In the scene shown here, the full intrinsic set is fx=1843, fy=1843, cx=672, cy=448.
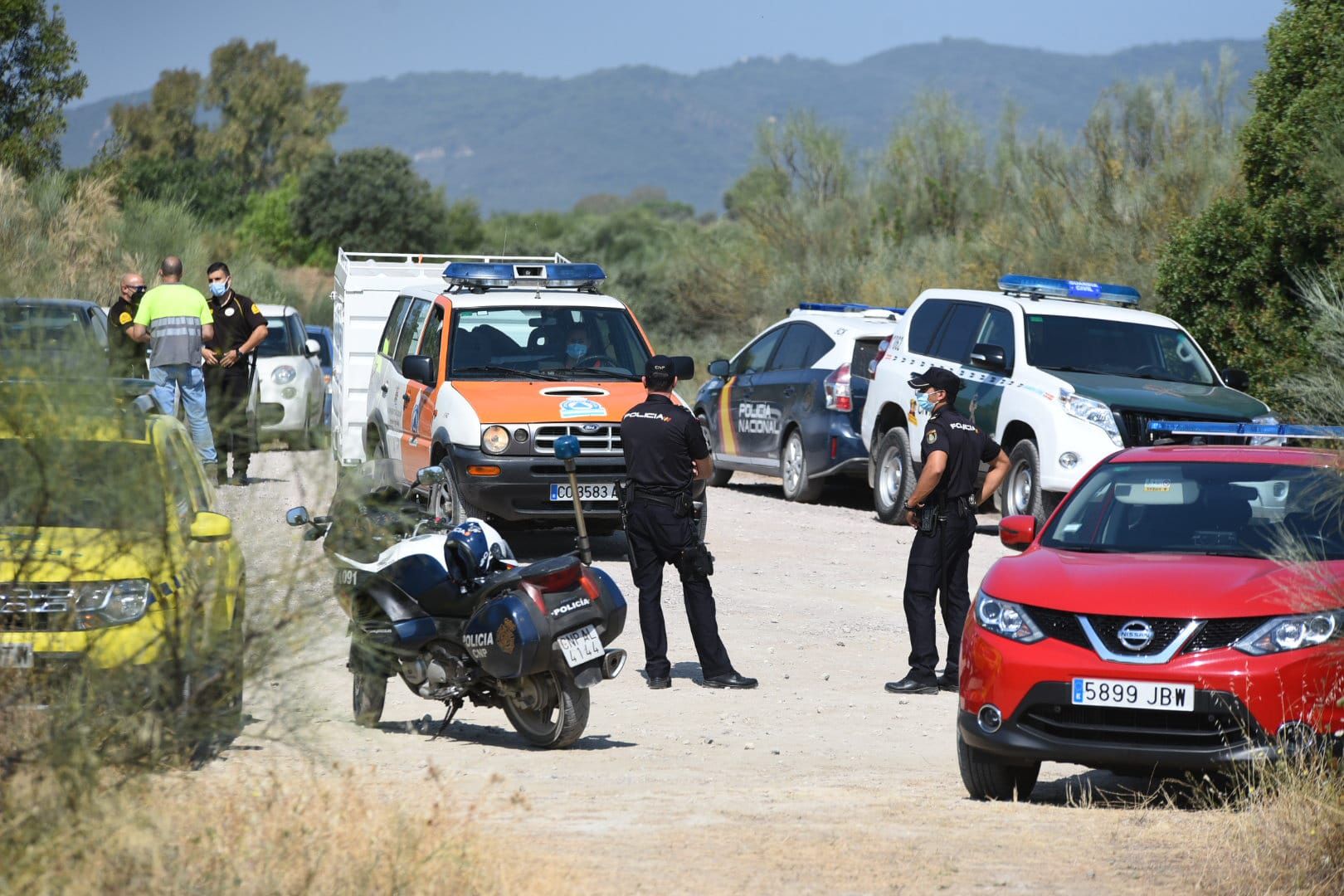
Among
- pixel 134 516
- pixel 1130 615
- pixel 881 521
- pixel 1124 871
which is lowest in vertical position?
pixel 881 521

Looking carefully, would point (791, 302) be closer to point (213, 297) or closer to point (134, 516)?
point (213, 297)

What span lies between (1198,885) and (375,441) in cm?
1077

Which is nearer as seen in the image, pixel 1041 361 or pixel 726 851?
pixel 726 851

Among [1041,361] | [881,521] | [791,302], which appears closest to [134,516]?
[1041,361]

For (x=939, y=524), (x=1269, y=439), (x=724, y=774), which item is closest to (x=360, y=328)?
(x=939, y=524)

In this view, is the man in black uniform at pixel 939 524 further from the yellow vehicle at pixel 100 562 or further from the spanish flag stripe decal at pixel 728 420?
the spanish flag stripe decal at pixel 728 420

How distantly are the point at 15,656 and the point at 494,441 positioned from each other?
25.6 ft

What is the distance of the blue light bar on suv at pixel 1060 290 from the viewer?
16766mm

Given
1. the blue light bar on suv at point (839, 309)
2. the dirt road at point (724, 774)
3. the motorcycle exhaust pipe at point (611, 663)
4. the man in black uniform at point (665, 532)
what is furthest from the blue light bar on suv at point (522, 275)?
the motorcycle exhaust pipe at point (611, 663)

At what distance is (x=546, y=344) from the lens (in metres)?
14.2

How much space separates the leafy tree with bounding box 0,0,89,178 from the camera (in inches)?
939

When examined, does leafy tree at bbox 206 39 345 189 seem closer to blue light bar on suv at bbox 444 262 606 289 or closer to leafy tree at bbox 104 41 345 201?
leafy tree at bbox 104 41 345 201

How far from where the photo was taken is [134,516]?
5320 millimetres

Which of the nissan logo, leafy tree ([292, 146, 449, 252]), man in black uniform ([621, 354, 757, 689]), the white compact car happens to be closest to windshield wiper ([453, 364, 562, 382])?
man in black uniform ([621, 354, 757, 689])
